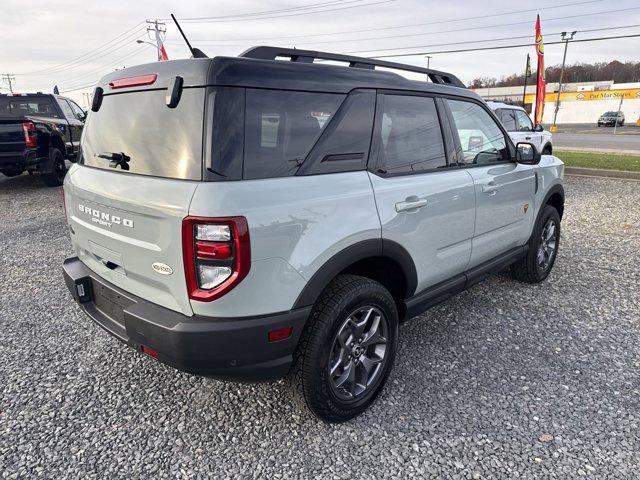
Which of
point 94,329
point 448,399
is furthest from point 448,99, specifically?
point 94,329

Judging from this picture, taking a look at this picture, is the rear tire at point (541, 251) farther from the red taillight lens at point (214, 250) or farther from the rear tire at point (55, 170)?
the rear tire at point (55, 170)

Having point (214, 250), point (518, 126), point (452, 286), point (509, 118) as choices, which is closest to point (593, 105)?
point (518, 126)

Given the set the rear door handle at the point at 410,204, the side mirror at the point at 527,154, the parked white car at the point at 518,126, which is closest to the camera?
the rear door handle at the point at 410,204

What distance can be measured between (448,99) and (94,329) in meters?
3.16

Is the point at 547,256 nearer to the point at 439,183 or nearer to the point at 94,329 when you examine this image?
the point at 439,183

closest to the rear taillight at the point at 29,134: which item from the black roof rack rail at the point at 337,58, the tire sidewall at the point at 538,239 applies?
the black roof rack rail at the point at 337,58

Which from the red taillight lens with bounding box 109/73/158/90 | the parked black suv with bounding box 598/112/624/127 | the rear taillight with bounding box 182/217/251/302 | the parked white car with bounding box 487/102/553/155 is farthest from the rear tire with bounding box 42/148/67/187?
the parked black suv with bounding box 598/112/624/127

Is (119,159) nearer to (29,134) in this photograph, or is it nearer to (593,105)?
(29,134)

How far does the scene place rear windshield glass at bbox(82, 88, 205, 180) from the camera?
194 centimetres

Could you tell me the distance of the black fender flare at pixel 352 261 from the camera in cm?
210

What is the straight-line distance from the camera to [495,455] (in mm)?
2217

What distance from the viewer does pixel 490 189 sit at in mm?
3262

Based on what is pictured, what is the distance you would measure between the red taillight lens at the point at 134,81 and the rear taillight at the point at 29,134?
7.37 m

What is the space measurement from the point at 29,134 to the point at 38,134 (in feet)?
0.90
